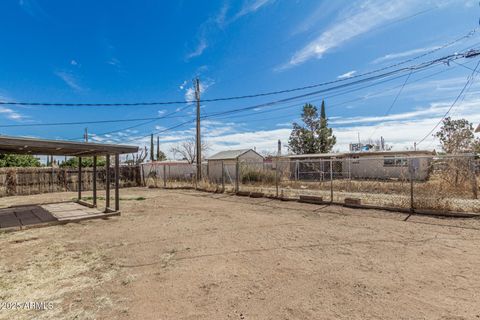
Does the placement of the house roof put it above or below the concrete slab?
above

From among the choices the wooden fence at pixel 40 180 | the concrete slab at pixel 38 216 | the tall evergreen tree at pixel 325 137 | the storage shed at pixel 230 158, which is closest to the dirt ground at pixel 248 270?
the concrete slab at pixel 38 216

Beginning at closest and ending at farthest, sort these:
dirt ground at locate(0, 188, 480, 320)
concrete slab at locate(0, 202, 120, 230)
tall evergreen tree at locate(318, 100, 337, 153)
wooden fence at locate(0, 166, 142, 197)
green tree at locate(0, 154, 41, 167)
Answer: dirt ground at locate(0, 188, 480, 320) < concrete slab at locate(0, 202, 120, 230) < wooden fence at locate(0, 166, 142, 197) < green tree at locate(0, 154, 41, 167) < tall evergreen tree at locate(318, 100, 337, 153)

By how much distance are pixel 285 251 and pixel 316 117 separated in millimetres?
Answer: 26874

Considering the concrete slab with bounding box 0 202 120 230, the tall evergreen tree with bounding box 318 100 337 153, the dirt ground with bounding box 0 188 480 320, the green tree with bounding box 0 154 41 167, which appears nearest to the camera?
the dirt ground with bounding box 0 188 480 320

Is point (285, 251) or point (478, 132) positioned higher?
point (478, 132)

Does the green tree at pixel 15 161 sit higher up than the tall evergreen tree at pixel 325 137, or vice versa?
the tall evergreen tree at pixel 325 137

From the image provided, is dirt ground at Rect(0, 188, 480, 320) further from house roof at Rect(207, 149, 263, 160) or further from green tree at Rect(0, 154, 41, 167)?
house roof at Rect(207, 149, 263, 160)

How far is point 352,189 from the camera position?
1364 cm

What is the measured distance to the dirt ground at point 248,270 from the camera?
2.81 meters

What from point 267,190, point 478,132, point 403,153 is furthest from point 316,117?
point 267,190

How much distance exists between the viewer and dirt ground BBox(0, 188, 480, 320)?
281cm

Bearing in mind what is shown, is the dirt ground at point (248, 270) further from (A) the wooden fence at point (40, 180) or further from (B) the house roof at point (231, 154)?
(B) the house roof at point (231, 154)

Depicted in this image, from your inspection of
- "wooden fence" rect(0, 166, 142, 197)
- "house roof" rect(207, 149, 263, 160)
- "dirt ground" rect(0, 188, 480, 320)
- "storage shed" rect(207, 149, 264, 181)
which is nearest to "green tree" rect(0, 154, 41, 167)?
"wooden fence" rect(0, 166, 142, 197)

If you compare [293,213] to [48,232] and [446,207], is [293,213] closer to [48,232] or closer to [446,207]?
[446,207]
